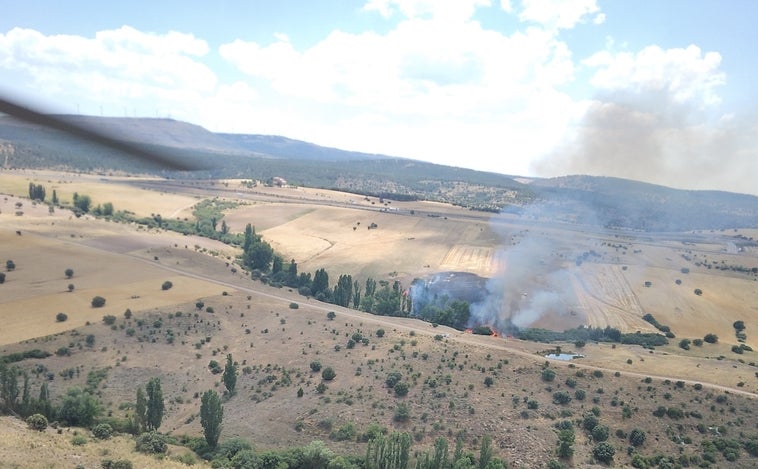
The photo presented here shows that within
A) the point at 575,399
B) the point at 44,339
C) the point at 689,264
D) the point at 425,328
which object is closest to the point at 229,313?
the point at 44,339

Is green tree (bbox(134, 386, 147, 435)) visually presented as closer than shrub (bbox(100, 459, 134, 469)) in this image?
No

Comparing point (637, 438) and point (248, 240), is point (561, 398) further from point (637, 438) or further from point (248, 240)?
point (248, 240)

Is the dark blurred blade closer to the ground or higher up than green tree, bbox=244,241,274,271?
higher up

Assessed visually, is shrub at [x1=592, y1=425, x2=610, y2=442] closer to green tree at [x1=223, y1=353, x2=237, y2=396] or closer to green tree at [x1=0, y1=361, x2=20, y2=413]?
green tree at [x1=223, y1=353, x2=237, y2=396]

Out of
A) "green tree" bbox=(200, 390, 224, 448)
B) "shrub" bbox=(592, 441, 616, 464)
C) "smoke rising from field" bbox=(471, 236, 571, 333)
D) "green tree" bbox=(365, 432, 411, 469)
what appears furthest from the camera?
"smoke rising from field" bbox=(471, 236, 571, 333)

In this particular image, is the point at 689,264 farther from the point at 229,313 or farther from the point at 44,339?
the point at 44,339

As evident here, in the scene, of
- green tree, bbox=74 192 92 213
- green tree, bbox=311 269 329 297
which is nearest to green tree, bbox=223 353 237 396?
green tree, bbox=311 269 329 297
